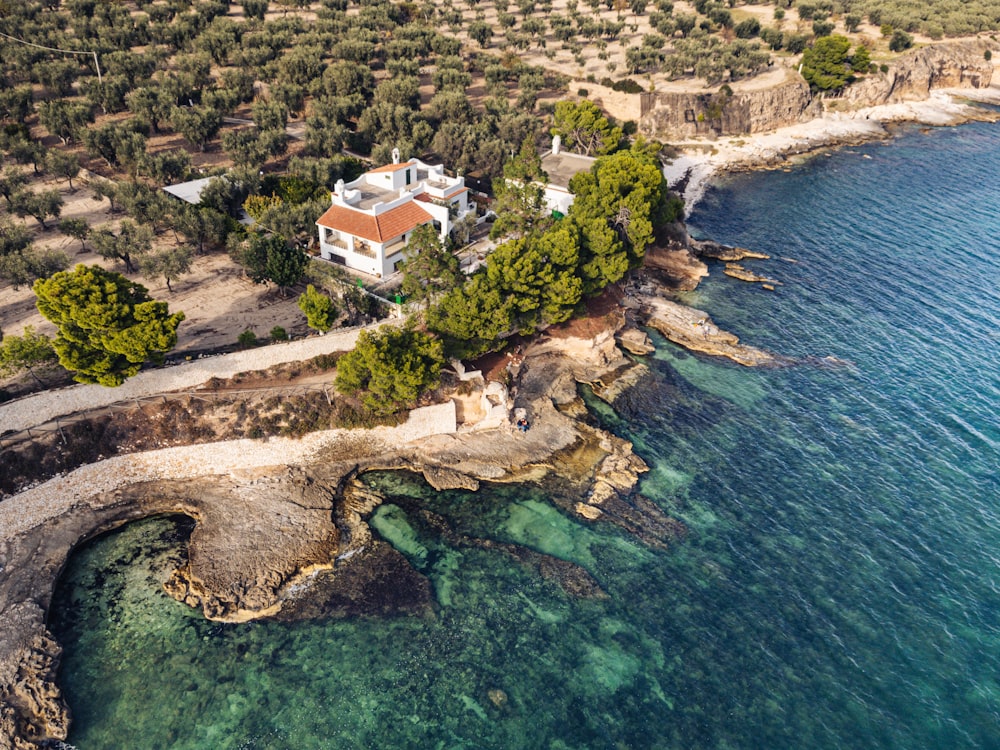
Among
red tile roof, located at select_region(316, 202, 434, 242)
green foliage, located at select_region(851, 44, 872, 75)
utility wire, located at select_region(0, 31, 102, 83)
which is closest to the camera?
red tile roof, located at select_region(316, 202, 434, 242)

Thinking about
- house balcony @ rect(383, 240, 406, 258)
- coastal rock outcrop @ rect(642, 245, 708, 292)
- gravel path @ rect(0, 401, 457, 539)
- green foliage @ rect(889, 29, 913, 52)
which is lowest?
gravel path @ rect(0, 401, 457, 539)

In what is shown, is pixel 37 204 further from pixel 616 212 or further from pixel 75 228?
pixel 616 212

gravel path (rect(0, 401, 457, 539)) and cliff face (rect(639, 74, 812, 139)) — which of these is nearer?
gravel path (rect(0, 401, 457, 539))

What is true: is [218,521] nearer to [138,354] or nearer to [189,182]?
[138,354]

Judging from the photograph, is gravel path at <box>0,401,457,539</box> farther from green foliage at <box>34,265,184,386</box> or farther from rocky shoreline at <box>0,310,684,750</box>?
green foliage at <box>34,265,184,386</box>

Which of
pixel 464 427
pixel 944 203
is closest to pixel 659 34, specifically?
pixel 944 203

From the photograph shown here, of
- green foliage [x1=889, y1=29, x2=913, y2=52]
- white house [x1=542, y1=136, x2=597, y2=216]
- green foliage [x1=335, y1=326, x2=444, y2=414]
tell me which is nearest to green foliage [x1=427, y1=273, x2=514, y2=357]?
green foliage [x1=335, y1=326, x2=444, y2=414]

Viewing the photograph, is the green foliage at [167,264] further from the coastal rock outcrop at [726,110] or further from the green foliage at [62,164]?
the coastal rock outcrop at [726,110]
